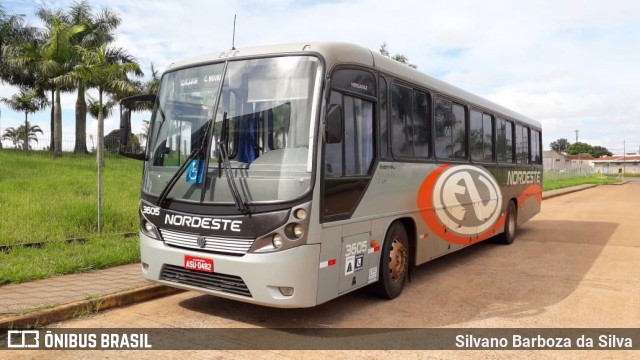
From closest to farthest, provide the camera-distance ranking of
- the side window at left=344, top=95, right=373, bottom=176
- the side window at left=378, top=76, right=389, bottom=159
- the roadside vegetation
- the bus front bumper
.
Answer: the bus front bumper → the side window at left=344, top=95, right=373, bottom=176 → the side window at left=378, top=76, right=389, bottom=159 → the roadside vegetation

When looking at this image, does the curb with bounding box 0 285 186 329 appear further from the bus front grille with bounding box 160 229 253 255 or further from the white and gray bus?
the bus front grille with bounding box 160 229 253 255

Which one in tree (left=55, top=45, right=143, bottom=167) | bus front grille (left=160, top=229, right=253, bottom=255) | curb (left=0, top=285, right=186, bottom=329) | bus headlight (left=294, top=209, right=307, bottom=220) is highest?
tree (left=55, top=45, right=143, bottom=167)

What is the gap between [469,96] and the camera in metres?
9.09

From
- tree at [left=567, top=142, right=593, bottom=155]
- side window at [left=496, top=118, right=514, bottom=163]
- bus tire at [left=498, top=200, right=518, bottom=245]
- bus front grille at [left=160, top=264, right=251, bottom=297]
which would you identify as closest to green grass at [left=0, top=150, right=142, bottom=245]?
bus front grille at [left=160, top=264, right=251, bottom=297]

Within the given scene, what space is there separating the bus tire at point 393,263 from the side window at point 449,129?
174 centimetres

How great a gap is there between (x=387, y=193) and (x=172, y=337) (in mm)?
2893

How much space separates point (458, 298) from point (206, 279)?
3232 mm

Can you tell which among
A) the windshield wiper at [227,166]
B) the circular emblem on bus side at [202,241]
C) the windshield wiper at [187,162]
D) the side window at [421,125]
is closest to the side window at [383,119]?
the side window at [421,125]

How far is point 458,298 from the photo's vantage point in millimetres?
6523

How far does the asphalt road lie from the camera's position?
17.0ft

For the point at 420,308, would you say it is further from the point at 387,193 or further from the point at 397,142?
the point at 397,142

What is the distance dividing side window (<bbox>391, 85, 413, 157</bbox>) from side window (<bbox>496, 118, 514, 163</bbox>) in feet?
13.6

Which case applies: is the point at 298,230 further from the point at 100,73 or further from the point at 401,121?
the point at 100,73

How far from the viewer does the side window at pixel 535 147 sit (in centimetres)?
1303
